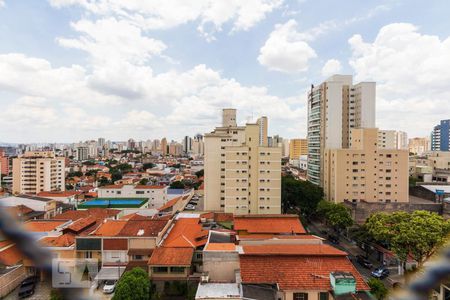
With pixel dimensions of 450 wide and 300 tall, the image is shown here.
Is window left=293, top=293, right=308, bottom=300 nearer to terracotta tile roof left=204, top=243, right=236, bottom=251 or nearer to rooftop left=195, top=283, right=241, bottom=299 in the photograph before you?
rooftop left=195, top=283, right=241, bottom=299

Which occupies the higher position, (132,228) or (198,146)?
(198,146)

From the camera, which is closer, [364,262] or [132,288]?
[132,288]

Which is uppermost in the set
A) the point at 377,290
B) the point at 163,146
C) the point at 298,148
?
the point at 163,146

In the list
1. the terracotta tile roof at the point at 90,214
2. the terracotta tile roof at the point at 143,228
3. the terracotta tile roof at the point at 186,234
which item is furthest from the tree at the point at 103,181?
the terracotta tile roof at the point at 143,228

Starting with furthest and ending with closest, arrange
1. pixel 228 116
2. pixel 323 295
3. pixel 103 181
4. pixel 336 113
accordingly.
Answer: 1. pixel 103 181
2. pixel 228 116
3. pixel 336 113
4. pixel 323 295

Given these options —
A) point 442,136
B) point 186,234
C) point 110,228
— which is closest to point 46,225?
point 110,228

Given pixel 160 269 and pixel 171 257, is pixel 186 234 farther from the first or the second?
pixel 160 269
